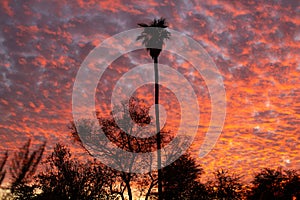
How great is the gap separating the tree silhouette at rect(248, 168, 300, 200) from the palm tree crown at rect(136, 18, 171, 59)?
29664mm

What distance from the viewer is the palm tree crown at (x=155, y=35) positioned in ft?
139

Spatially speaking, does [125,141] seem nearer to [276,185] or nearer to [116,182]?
[116,182]

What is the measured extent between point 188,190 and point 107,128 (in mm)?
13330

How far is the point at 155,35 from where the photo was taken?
1676 inches

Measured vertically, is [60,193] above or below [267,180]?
below

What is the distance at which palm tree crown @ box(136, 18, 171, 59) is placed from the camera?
139ft

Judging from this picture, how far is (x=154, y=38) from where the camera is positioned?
140 ft

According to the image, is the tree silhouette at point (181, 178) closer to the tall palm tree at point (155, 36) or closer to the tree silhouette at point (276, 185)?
the tall palm tree at point (155, 36)

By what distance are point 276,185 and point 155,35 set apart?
35266mm

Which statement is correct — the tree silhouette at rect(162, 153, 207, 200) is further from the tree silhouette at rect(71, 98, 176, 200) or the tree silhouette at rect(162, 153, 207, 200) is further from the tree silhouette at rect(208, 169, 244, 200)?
the tree silhouette at rect(208, 169, 244, 200)

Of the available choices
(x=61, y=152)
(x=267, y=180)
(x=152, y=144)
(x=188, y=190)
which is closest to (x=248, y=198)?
(x=267, y=180)

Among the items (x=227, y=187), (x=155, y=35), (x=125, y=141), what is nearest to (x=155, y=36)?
(x=155, y=35)

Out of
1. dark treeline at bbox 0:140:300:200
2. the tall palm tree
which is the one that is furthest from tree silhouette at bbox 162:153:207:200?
the tall palm tree

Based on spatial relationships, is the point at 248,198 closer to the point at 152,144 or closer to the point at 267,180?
the point at 267,180
